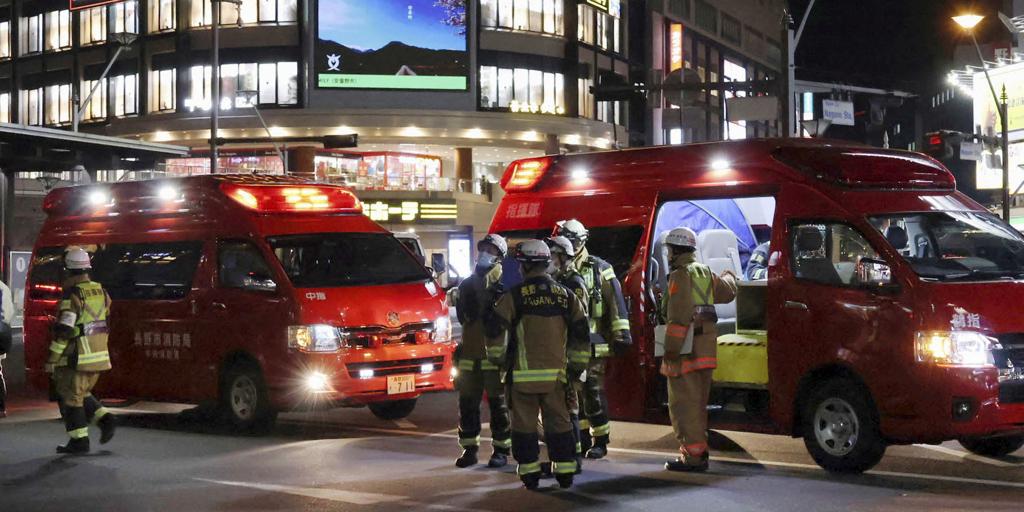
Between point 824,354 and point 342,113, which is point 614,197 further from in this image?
point 342,113

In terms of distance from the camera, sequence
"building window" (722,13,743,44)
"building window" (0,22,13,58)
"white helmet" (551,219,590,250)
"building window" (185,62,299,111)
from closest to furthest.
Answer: "white helmet" (551,219,590,250) → "building window" (185,62,299,111) → "building window" (0,22,13,58) → "building window" (722,13,743,44)

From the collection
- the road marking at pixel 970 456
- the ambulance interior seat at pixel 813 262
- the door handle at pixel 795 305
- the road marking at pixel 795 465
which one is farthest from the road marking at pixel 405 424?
the road marking at pixel 970 456

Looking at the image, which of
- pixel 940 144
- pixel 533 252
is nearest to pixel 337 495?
pixel 533 252

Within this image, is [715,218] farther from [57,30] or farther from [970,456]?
[57,30]

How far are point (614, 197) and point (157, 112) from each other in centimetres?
5948

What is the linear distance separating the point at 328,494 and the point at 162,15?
207 feet

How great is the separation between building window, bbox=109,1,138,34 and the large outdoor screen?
10977 millimetres

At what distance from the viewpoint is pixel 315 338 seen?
503 inches

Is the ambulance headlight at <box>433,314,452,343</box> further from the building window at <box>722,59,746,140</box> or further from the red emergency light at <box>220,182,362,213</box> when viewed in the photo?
the building window at <box>722,59,746,140</box>

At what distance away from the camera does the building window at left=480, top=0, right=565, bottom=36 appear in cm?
6750

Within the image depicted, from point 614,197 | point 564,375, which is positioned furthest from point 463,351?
point 614,197

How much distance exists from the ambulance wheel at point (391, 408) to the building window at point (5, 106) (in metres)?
72.0

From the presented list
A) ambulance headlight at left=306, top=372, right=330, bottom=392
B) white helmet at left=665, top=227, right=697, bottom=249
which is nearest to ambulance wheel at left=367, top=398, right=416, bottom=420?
ambulance headlight at left=306, top=372, right=330, bottom=392

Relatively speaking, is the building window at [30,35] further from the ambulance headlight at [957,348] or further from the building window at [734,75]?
the ambulance headlight at [957,348]
